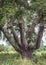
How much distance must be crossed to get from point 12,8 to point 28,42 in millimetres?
8138

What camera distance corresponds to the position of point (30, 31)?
15.8 m

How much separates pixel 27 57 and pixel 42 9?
276 inches

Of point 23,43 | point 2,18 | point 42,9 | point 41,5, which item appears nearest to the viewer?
point 2,18

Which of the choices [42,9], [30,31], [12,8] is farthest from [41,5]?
[30,31]

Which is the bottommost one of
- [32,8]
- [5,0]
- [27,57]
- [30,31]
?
[27,57]

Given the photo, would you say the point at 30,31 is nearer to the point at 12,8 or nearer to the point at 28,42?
the point at 28,42

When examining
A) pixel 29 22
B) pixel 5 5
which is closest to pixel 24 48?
pixel 29 22

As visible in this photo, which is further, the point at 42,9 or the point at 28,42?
the point at 28,42

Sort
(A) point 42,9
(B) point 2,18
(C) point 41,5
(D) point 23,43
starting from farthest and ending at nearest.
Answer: (D) point 23,43 → (A) point 42,9 → (C) point 41,5 → (B) point 2,18

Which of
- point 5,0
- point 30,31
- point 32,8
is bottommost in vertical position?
point 30,31

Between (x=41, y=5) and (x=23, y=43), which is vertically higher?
(x=41, y=5)

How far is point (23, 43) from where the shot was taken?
1572 centimetres

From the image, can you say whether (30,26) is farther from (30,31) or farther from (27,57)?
(27,57)

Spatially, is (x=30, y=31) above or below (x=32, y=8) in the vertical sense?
below
